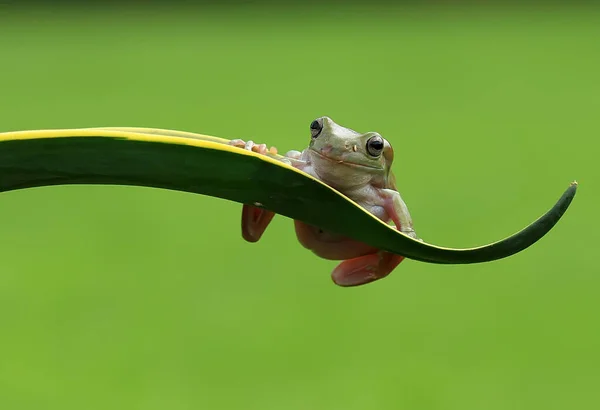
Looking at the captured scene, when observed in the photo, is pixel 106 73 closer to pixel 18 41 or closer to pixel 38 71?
pixel 38 71

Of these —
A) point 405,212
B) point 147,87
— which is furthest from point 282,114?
point 405,212

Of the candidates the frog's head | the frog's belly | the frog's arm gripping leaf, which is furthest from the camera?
the frog's head

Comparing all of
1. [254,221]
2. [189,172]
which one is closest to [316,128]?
[254,221]

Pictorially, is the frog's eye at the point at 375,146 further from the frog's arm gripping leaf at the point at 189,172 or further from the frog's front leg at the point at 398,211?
the frog's arm gripping leaf at the point at 189,172

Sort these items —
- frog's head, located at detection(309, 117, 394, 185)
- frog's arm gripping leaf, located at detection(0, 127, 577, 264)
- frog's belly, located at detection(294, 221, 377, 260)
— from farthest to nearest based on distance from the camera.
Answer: frog's head, located at detection(309, 117, 394, 185)
frog's belly, located at detection(294, 221, 377, 260)
frog's arm gripping leaf, located at detection(0, 127, 577, 264)

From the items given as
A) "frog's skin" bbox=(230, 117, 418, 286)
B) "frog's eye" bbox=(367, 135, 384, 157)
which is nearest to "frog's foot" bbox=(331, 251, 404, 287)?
"frog's skin" bbox=(230, 117, 418, 286)

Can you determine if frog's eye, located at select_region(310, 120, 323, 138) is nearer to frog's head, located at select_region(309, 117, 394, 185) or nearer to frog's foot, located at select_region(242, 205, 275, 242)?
frog's head, located at select_region(309, 117, 394, 185)

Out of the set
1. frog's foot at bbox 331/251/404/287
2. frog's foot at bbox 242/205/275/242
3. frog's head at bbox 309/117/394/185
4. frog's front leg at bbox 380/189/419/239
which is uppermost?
frog's head at bbox 309/117/394/185
